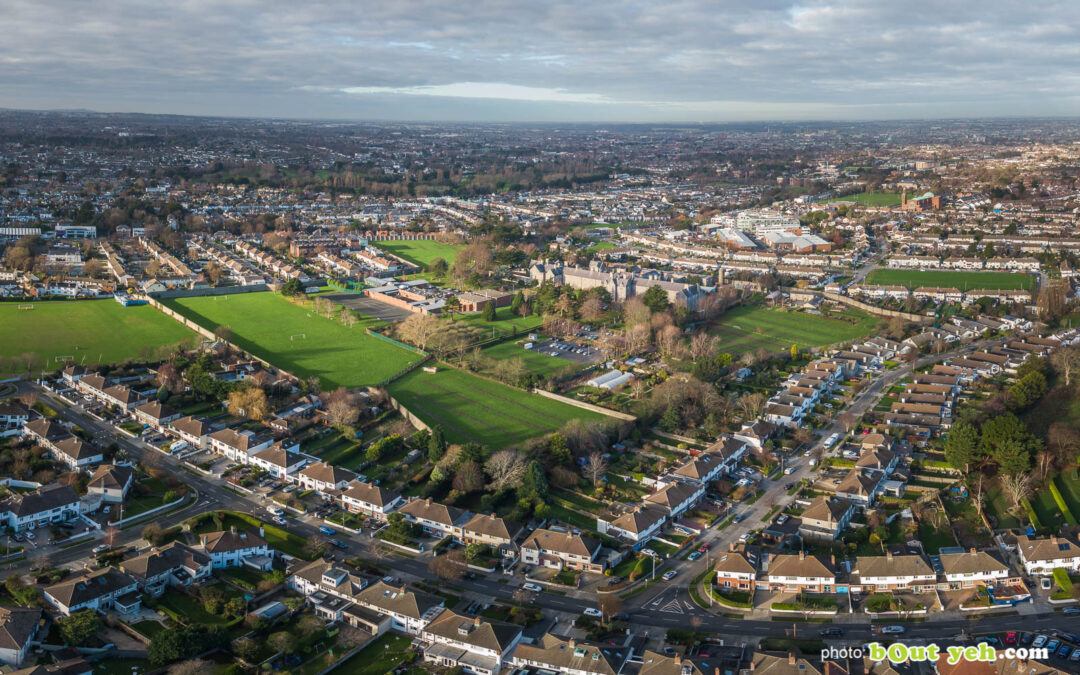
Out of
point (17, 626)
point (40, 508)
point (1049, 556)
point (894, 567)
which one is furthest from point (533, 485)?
point (40, 508)

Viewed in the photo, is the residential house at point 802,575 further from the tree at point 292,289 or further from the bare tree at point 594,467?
the tree at point 292,289

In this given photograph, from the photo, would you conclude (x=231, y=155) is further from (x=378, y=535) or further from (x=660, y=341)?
(x=378, y=535)

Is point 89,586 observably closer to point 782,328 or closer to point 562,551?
point 562,551

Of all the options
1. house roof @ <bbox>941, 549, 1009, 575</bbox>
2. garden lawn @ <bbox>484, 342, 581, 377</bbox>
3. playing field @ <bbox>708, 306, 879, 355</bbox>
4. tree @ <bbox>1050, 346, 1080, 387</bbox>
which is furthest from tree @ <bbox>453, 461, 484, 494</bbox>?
tree @ <bbox>1050, 346, 1080, 387</bbox>

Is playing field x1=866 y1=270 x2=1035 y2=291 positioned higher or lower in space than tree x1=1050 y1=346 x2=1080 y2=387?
higher

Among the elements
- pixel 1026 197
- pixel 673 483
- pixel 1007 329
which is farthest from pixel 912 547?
pixel 1026 197

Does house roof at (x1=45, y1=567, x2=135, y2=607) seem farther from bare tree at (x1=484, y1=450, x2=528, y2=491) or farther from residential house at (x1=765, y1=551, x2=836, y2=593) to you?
residential house at (x1=765, y1=551, x2=836, y2=593)
